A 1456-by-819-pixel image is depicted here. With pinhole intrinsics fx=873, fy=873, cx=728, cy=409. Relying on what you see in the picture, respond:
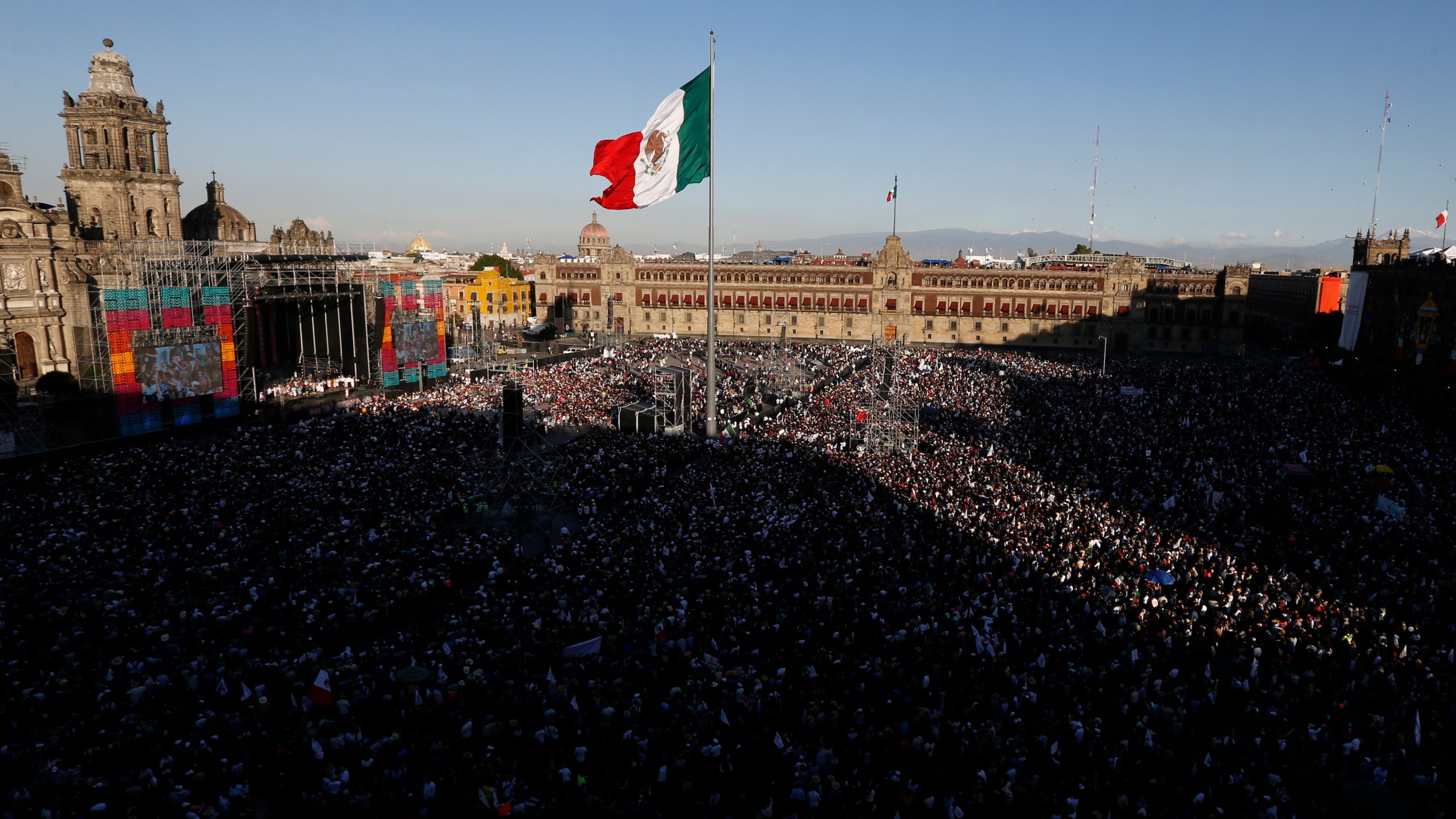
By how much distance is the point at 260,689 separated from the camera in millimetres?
13781

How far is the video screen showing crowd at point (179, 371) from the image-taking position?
3512cm

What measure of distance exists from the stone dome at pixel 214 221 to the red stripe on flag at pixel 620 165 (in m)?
40.5

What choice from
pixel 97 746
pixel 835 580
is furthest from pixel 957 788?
pixel 97 746

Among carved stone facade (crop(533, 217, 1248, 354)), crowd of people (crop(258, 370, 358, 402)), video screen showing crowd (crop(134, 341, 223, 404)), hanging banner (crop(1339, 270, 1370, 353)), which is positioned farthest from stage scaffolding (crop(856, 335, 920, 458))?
carved stone facade (crop(533, 217, 1248, 354))

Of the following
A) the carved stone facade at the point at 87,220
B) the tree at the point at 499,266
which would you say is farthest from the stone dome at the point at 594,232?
the carved stone facade at the point at 87,220

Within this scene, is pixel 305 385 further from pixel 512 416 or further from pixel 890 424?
pixel 890 424

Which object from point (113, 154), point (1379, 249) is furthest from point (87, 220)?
point (1379, 249)

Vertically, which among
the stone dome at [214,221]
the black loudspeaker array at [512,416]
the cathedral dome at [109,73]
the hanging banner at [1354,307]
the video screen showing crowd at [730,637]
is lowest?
the video screen showing crowd at [730,637]

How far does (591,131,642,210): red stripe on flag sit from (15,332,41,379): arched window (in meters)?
28.5

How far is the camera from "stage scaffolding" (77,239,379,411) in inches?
1435

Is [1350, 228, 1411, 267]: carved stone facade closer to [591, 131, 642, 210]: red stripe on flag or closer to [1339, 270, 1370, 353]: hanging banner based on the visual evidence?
[1339, 270, 1370, 353]: hanging banner

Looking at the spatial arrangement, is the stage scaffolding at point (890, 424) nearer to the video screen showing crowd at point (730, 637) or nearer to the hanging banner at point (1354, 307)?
the video screen showing crowd at point (730, 637)

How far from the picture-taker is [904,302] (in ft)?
279

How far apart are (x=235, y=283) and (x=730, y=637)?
34.7 m
